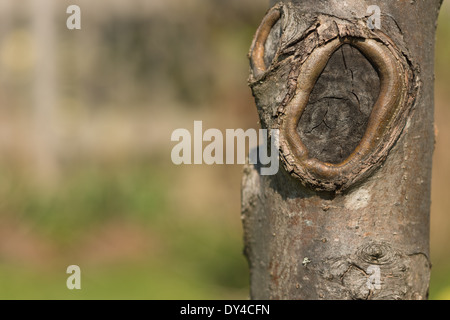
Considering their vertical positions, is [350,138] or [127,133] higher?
[127,133]

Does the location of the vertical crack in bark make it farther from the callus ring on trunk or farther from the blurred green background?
the blurred green background

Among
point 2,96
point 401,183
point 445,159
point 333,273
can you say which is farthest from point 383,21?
point 2,96

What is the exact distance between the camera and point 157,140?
3387 millimetres

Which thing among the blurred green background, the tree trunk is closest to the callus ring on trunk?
the tree trunk

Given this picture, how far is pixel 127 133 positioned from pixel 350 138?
271 centimetres

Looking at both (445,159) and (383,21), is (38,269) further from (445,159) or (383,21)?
(383,21)

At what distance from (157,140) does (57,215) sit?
75 centimetres

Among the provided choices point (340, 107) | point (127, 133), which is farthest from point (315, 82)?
point (127, 133)

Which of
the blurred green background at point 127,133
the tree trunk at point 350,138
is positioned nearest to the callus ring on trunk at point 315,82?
the tree trunk at point 350,138

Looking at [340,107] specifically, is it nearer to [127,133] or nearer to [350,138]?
[350,138]

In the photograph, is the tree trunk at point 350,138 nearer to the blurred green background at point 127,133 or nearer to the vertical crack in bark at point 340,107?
the vertical crack in bark at point 340,107

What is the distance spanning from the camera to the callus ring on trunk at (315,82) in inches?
29.1

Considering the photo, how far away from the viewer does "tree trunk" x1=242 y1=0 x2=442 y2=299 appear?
747mm

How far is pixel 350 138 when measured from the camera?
0.77 meters
